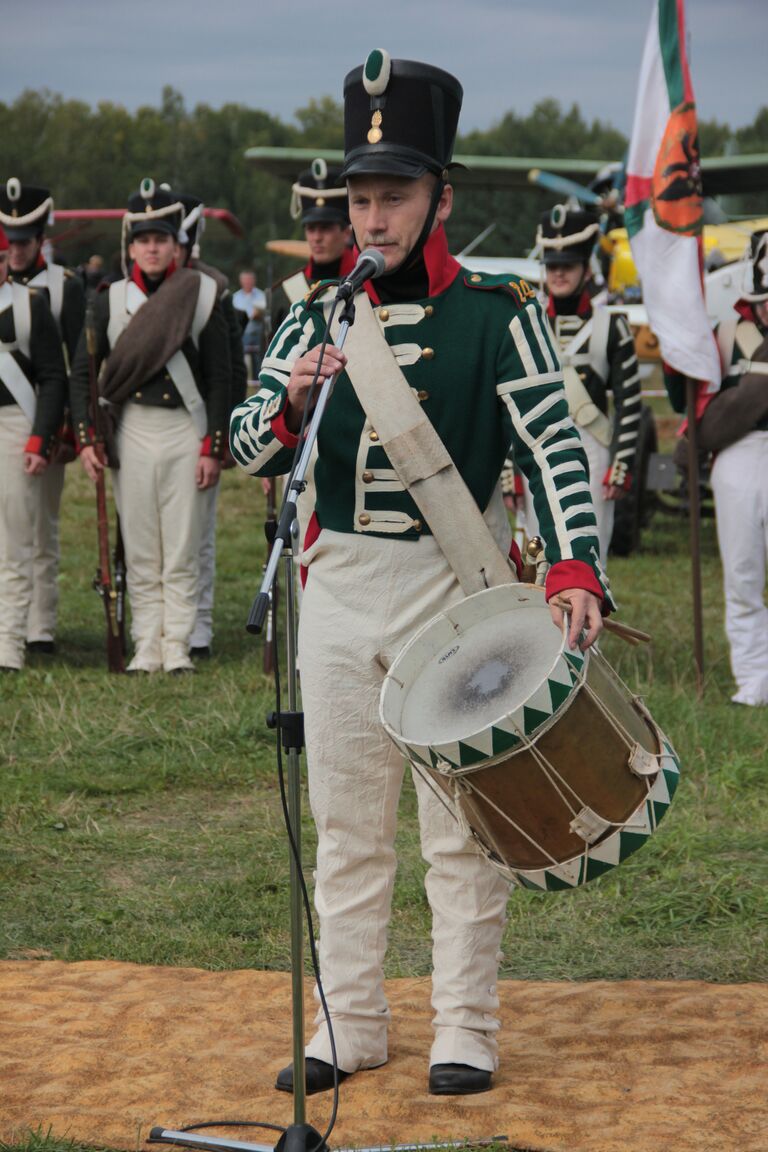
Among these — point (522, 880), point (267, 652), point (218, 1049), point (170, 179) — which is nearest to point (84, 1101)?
point (218, 1049)

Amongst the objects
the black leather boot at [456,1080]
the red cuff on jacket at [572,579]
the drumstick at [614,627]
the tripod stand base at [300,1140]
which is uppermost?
the red cuff on jacket at [572,579]

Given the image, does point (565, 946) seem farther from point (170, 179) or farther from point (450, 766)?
point (170, 179)

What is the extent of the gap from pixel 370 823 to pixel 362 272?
1.40 m

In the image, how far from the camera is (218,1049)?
426cm

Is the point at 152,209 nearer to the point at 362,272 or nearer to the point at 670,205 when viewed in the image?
the point at 670,205

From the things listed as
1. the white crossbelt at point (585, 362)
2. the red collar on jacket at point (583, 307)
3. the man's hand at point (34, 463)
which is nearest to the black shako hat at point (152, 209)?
the man's hand at point (34, 463)

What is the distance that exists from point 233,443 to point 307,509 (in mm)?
277

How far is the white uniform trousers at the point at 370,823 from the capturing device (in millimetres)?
3920

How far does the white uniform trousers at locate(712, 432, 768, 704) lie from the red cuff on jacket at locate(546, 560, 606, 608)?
480cm

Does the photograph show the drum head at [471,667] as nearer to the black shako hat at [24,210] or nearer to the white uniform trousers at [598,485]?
the white uniform trousers at [598,485]

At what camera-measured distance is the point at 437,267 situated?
12.6 feet

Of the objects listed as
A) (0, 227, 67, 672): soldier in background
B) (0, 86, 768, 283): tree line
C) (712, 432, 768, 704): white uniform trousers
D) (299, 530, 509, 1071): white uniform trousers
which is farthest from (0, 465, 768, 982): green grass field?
(0, 86, 768, 283): tree line

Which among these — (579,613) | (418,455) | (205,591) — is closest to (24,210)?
(205,591)

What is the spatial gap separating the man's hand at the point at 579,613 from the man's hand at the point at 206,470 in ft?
17.3
